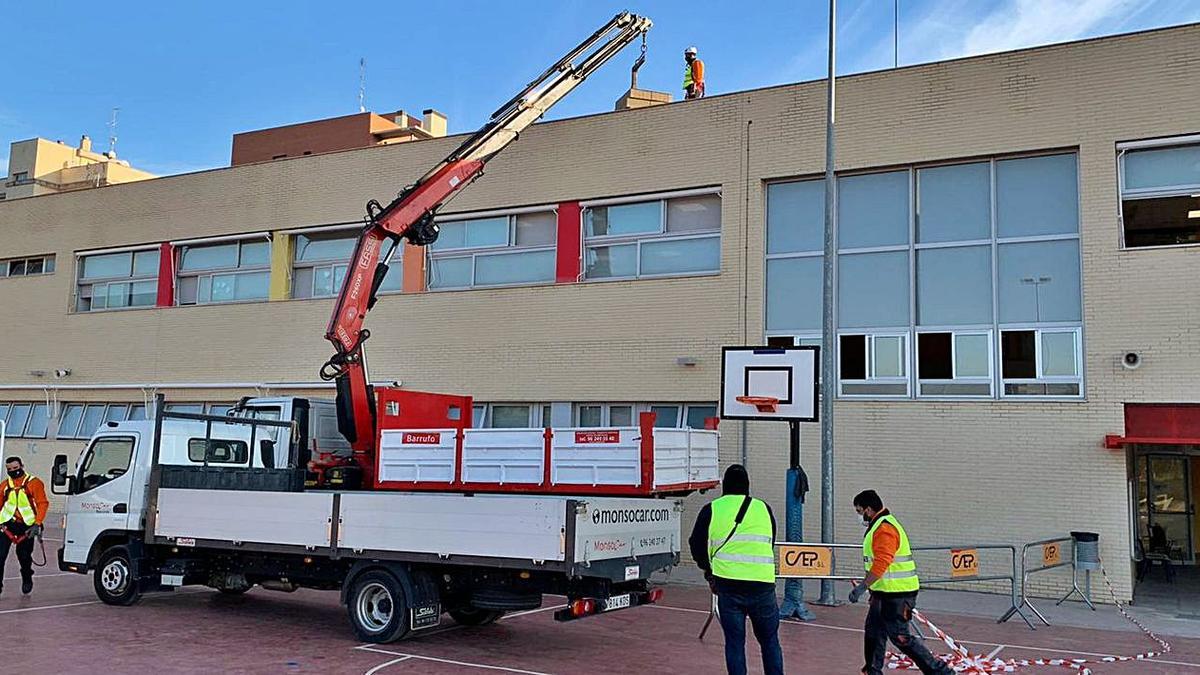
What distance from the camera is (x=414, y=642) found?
410 inches

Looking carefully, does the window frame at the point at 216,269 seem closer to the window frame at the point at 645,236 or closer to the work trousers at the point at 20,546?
the window frame at the point at 645,236

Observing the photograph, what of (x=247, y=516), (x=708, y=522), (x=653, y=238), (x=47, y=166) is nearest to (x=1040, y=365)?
(x=653, y=238)

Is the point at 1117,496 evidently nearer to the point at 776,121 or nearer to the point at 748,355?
the point at 748,355

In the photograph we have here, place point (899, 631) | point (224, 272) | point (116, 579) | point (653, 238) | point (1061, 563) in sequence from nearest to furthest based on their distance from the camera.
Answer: point (899, 631) < point (116, 579) < point (1061, 563) < point (653, 238) < point (224, 272)

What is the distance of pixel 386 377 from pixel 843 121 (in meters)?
10.4

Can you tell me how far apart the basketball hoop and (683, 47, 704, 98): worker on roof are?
330 inches

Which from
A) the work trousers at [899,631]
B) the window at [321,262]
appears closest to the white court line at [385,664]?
the work trousers at [899,631]

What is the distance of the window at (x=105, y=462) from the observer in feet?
42.1

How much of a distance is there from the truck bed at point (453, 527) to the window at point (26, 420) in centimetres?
1653

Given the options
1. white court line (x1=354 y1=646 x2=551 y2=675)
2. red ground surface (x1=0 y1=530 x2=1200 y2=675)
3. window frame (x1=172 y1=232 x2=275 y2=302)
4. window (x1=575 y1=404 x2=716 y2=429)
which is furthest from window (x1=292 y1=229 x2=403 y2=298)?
white court line (x1=354 y1=646 x2=551 y2=675)

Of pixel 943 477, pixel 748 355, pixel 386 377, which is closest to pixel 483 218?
pixel 386 377

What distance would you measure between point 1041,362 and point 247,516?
11.5 metres

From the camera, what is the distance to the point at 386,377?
67.8 feet

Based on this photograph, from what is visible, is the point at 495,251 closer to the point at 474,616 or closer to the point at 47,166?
the point at 474,616
